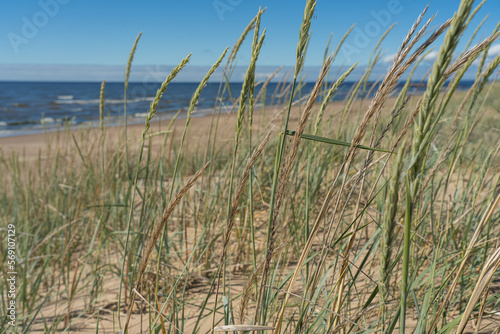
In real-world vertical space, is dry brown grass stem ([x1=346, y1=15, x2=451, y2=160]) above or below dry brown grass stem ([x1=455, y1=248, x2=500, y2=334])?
above

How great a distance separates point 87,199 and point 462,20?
279 centimetres

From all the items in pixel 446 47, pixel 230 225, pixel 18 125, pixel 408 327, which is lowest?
pixel 18 125

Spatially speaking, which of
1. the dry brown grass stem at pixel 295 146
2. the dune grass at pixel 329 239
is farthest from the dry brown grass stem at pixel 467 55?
the dry brown grass stem at pixel 295 146

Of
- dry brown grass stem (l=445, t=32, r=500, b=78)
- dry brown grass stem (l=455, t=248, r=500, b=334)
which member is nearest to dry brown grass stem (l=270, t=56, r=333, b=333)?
dry brown grass stem (l=445, t=32, r=500, b=78)

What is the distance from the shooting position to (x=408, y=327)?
47.3 inches

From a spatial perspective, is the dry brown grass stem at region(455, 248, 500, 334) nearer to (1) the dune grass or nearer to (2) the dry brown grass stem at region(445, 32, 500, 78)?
(1) the dune grass

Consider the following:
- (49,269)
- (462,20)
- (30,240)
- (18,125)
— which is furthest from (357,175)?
(18,125)

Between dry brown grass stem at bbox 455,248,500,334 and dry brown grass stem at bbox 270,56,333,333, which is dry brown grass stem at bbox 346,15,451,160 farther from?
dry brown grass stem at bbox 455,248,500,334

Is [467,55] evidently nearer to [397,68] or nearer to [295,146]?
[397,68]

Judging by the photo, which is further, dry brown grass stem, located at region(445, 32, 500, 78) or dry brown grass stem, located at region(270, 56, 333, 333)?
dry brown grass stem, located at region(270, 56, 333, 333)

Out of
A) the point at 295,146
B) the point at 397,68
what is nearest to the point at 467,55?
the point at 397,68

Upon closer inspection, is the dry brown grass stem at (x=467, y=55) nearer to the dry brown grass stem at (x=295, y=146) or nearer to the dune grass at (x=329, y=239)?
the dune grass at (x=329, y=239)

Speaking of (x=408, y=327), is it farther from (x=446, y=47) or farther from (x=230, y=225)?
(x=446, y=47)

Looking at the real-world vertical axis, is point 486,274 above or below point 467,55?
below
